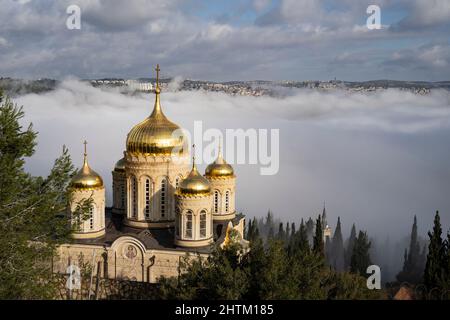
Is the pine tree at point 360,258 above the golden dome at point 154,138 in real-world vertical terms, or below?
below

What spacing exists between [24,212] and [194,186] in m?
9.75

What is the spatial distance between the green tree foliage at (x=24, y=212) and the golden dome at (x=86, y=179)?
8484mm

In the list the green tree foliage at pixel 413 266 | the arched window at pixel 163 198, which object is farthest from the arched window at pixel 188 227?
the green tree foliage at pixel 413 266

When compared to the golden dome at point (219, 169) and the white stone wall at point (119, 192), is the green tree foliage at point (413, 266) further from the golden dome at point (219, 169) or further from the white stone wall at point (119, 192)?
the white stone wall at point (119, 192)

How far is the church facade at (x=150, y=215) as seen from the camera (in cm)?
2311

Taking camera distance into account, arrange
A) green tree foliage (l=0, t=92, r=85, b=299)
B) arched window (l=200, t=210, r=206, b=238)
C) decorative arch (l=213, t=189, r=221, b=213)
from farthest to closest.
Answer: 1. decorative arch (l=213, t=189, r=221, b=213)
2. arched window (l=200, t=210, r=206, b=238)
3. green tree foliage (l=0, t=92, r=85, b=299)

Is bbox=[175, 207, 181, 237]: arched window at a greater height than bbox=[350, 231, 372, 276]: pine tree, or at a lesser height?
greater

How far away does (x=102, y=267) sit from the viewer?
23.7 metres

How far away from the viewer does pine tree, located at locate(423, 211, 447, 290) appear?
22.4 meters

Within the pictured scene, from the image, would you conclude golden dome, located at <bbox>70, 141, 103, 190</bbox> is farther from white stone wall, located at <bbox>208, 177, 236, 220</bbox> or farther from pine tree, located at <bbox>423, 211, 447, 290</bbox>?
pine tree, located at <bbox>423, 211, 447, 290</bbox>

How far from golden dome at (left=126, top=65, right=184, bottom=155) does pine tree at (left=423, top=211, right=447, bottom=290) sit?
1386 centimetres

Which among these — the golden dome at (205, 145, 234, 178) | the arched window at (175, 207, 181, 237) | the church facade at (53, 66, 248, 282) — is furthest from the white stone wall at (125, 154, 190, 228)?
the golden dome at (205, 145, 234, 178)

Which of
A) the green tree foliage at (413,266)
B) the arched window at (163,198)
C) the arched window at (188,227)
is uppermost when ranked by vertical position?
the arched window at (163,198)

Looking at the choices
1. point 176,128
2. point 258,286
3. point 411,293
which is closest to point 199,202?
point 176,128
